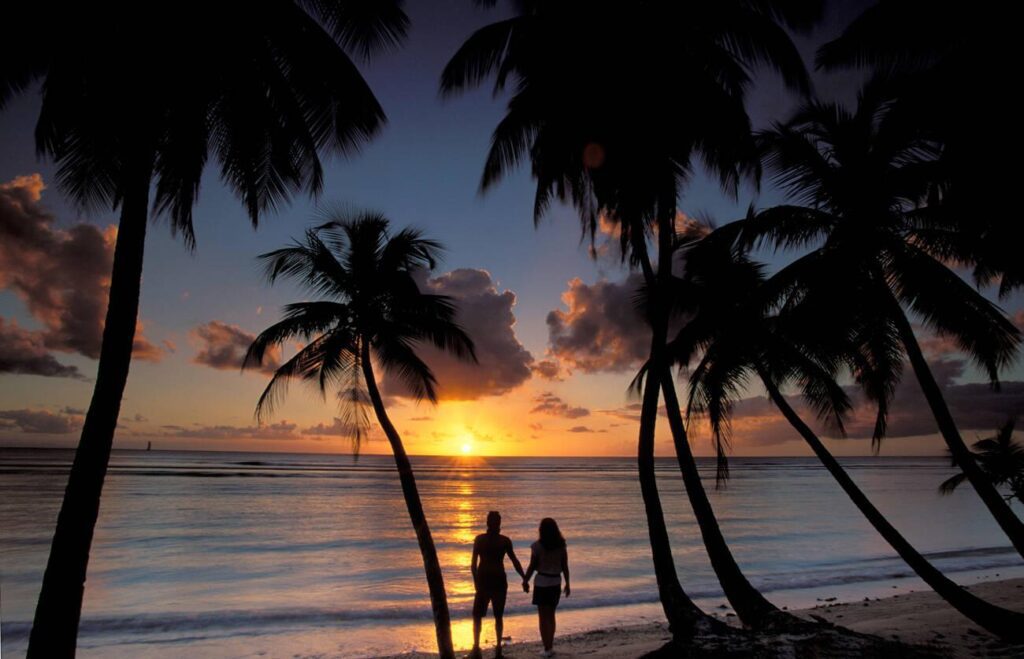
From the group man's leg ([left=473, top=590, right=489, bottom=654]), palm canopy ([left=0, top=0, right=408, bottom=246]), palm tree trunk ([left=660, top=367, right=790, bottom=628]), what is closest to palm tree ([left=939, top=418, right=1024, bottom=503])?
palm tree trunk ([left=660, top=367, right=790, bottom=628])

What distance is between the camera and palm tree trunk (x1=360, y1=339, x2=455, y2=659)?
28.9 ft

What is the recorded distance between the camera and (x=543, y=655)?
8539 millimetres

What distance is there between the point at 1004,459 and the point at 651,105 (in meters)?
12.6

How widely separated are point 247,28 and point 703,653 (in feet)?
27.9

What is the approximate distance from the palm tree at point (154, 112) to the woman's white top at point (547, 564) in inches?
195

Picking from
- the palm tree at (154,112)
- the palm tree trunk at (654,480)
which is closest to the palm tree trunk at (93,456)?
the palm tree at (154,112)

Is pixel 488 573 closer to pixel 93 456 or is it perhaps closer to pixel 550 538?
pixel 550 538

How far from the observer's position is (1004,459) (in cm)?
1422

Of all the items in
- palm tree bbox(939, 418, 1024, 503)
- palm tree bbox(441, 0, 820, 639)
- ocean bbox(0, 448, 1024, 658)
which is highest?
palm tree bbox(441, 0, 820, 639)

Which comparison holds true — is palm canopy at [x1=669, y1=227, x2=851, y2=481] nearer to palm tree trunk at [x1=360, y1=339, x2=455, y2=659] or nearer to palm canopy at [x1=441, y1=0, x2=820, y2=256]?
palm canopy at [x1=441, y1=0, x2=820, y2=256]

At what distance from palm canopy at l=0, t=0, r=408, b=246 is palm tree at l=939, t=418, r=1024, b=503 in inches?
556

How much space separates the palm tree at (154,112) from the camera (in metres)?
5.67

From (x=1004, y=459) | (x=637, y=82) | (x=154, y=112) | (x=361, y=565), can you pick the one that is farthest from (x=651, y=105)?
(x=361, y=565)

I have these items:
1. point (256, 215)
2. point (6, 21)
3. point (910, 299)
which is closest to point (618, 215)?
point (910, 299)
